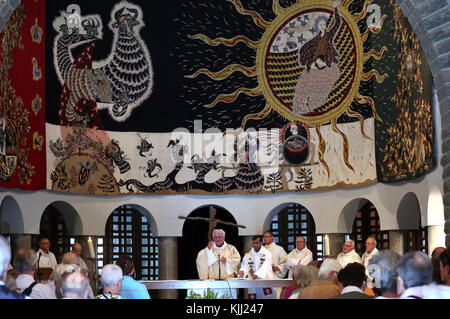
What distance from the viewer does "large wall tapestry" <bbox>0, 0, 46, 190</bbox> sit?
18.5 m

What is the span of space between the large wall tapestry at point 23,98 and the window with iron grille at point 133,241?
4.68m

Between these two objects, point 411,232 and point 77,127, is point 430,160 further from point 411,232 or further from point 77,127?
point 77,127

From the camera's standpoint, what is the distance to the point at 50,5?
21.0m

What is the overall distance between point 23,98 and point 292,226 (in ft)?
29.6

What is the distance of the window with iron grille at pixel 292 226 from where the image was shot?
24.0m

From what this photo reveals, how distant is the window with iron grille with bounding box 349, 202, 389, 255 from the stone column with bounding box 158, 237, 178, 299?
5061mm

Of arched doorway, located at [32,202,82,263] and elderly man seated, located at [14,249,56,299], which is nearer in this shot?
elderly man seated, located at [14,249,56,299]

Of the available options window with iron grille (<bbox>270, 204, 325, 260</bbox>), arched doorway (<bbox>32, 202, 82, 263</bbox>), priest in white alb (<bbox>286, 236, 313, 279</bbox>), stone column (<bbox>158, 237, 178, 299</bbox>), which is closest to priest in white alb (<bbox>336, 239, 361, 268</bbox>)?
priest in white alb (<bbox>286, 236, 313, 279</bbox>)

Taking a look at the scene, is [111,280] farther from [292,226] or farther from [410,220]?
[292,226]

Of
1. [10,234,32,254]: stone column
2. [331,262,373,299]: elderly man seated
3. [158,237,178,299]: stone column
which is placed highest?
[10,234,32,254]: stone column

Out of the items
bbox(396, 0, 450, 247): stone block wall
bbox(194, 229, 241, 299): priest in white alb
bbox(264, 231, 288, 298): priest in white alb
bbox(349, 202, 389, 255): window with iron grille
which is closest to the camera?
bbox(396, 0, 450, 247): stone block wall

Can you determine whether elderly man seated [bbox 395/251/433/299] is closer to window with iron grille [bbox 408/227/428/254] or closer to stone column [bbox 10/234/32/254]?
window with iron grille [bbox 408/227/428/254]

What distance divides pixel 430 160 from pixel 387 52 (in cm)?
360
